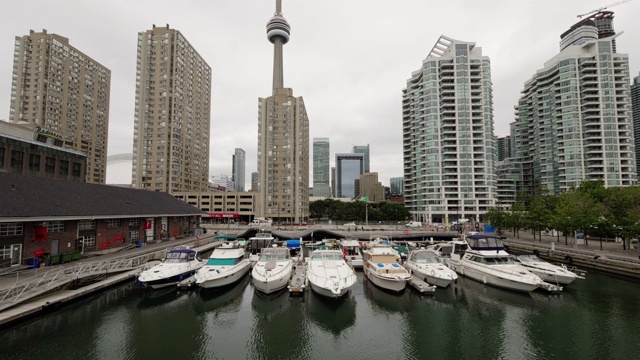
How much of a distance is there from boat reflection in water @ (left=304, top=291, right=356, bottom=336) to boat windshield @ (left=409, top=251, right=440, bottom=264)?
318 inches

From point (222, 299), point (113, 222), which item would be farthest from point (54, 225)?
point (222, 299)

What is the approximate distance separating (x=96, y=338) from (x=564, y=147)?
126572 mm

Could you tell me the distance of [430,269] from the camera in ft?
84.2

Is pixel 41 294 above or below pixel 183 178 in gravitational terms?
Result: below

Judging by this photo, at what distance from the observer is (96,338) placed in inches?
630

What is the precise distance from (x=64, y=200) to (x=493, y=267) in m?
41.6

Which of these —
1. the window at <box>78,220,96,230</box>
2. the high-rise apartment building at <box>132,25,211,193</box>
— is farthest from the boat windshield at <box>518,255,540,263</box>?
the high-rise apartment building at <box>132,25,211,193</box>

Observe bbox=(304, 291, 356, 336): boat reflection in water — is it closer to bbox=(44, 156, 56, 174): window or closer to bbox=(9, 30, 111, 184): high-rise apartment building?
bbox=(44, 156, 56, 174): window

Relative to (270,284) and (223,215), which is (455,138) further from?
(270,284)

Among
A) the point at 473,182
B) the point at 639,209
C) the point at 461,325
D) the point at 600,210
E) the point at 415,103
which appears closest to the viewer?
the point at 461,325

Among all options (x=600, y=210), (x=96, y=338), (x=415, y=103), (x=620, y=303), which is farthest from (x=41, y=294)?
(x=415, y=103)

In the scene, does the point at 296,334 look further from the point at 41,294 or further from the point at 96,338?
the point at 41,294

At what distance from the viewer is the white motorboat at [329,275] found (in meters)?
20.4

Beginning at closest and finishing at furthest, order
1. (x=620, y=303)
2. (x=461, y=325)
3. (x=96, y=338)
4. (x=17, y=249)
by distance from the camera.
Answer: (x=96, y=338), (x=461, y=325), (x=620, y=303), (x=17, y=249)
